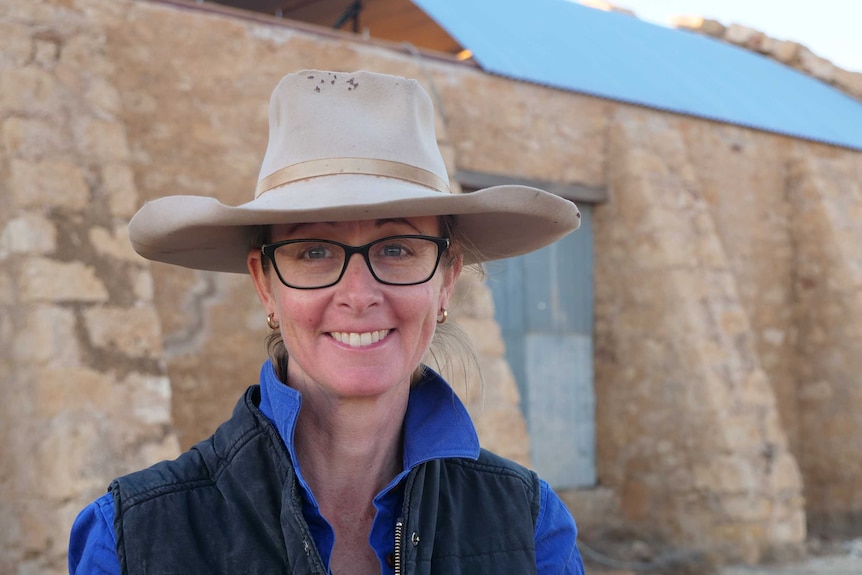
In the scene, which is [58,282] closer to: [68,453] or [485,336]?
[68,453]

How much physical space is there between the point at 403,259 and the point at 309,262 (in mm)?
172

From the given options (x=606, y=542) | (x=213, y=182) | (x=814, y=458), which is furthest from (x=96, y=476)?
(x=814, y=458)

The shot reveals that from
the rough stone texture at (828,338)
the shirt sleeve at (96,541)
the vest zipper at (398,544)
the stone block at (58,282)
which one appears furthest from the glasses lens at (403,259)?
the rough stone texture at (828,338)

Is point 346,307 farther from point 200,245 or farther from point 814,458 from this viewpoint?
point 814,458

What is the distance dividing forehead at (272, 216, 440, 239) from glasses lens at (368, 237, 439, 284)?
2 cm

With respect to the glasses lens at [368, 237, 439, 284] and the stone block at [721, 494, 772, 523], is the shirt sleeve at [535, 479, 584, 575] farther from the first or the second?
the stone block at [721, 494, 772, 523]

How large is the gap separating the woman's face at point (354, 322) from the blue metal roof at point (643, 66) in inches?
235

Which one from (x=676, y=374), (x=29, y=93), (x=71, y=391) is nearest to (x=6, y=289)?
(x=71, y=391)

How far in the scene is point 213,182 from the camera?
6023 millimetres

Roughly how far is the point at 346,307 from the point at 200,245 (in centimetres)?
40

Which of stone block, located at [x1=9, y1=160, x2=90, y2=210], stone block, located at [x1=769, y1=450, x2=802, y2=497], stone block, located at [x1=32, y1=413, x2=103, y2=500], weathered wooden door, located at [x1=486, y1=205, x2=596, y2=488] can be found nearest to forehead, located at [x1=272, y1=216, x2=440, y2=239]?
stone block, located at [x1=32, y1=413, x2=103, y2=500]

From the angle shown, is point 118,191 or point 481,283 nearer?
point 118,191

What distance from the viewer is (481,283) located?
21.1 ft

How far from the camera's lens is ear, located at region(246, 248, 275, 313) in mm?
1801
